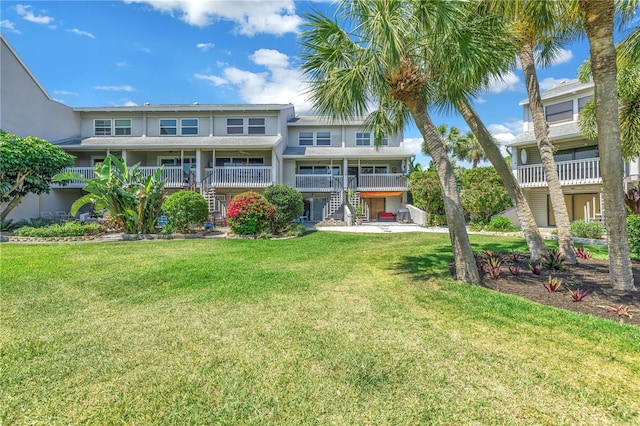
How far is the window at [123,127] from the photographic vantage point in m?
22.5

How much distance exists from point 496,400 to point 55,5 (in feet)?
45.5

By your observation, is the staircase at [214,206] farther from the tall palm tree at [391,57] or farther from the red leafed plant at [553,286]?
the red leafed plant at [553,286]

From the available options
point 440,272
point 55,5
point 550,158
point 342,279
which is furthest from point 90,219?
point 550,158

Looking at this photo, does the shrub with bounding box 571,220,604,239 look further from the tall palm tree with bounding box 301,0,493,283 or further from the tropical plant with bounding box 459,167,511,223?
the tall palm tree with bounding box 301,0,493,283

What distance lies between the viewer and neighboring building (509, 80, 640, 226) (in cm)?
1655

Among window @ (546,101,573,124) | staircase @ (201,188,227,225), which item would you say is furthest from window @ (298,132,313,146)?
window @ (546,101,573,124)

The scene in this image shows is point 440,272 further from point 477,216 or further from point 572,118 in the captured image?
point 572,118

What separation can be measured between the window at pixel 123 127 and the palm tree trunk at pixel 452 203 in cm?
2341

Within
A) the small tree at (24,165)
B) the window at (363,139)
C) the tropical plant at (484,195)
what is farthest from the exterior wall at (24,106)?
the tropical plant at (484,195)

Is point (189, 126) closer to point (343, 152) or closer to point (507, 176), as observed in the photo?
point (343, 152)

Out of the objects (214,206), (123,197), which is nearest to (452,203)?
(123,197)

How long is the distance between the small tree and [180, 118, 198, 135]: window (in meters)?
8.40

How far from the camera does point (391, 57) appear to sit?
17.8 feet

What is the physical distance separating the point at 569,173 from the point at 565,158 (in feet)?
8.24
